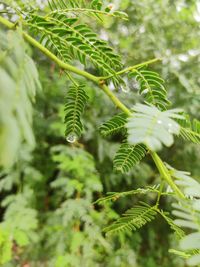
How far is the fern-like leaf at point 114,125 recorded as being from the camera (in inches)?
17.7

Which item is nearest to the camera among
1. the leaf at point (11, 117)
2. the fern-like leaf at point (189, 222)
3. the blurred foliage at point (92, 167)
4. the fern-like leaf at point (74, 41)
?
the leaf at point (11, 117)

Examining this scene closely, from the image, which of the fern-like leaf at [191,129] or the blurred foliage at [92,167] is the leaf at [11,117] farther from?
the blurred foliage at [92,167]

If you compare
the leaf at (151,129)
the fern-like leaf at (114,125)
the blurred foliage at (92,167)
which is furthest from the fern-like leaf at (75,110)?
the blurred foliage at (92,167)

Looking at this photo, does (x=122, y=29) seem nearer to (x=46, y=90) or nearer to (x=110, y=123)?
(x=46, y=90)

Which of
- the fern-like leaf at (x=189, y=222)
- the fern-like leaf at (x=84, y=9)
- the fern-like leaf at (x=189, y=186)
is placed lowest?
the fern-like leaf at (x=189, y=222)

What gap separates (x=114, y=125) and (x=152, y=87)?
62 mm

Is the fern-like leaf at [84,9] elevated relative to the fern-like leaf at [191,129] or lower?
elevated

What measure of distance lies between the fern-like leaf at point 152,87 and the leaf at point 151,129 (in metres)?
0.12

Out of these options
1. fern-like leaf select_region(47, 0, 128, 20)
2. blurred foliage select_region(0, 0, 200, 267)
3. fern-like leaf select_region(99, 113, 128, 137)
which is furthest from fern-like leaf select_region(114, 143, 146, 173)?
blurred foliage select_region(0, 0, 200, 267)

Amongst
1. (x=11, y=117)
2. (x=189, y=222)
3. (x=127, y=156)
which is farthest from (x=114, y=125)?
(x=11, y=117)

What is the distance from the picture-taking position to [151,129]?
287 millimetres

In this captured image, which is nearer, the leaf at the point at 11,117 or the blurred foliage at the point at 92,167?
the leaf at the point at 11,117

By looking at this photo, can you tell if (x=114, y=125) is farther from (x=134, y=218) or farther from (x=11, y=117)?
(x=11, y=117)

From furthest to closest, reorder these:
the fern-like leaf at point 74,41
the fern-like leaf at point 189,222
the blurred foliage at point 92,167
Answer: the blurred foliage at point 92,167
the fern-like leaf at point 74,41
the fern-like leaf at point 189,222
